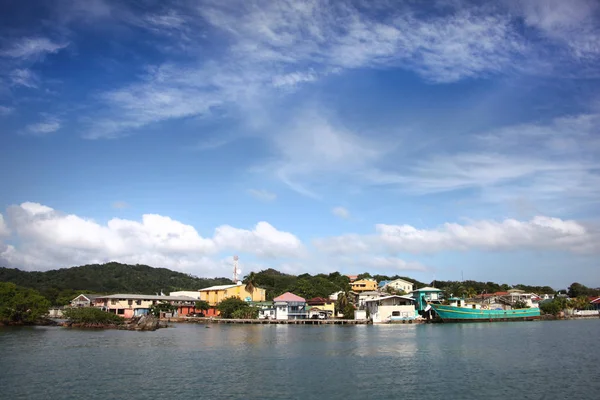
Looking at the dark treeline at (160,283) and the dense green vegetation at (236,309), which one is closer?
the dense green vegetation at (236,309)

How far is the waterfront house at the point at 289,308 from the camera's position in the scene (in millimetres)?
90938

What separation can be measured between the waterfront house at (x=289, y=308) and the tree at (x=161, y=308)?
24.0 metres

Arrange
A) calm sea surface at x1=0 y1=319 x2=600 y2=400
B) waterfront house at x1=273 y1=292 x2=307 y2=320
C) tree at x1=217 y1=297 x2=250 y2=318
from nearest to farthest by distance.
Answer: calm sea surface at x1=0 y1=319 x2=600 y2=400
waterfront house at x1=273 y1=292 x2=307 y2=320
tree at x1=217 y1=297 x2=250 y2=318

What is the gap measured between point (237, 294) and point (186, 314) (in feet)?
40.1

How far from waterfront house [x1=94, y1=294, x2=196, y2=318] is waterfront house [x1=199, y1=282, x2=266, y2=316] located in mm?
4987

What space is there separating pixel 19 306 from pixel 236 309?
38076mm

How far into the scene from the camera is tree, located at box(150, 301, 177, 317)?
95500 mm

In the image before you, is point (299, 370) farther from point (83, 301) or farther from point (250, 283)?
point (83, 301)

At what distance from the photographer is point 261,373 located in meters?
29.8

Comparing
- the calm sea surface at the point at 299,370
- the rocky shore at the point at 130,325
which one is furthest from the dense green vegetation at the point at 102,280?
the calm sea surface at the point at 299,370

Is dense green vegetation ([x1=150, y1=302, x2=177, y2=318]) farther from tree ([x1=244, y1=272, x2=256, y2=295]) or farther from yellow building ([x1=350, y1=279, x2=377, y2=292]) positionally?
yellow building ([x1=350, y1=279, x2=377, y2=292])

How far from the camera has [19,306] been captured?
69438mm

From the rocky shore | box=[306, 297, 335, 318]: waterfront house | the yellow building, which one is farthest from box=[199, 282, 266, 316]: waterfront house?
the yellow building

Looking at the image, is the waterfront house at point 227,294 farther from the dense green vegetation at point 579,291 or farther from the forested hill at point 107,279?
the dense green vegetation at point 579,291
